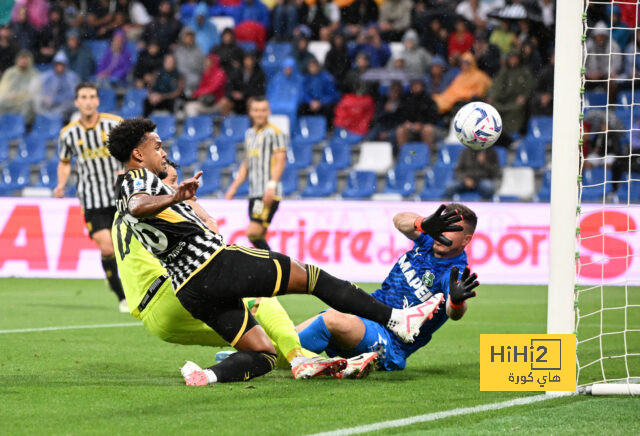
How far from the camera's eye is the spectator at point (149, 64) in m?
18.6

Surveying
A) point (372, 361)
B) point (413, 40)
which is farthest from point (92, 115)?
point (413, 40)

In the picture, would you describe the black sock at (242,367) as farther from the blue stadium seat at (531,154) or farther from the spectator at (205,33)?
the spectator at (205,33)

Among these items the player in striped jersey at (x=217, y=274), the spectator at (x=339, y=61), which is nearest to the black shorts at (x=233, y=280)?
the player in striped jersey at (x=217, y=274)

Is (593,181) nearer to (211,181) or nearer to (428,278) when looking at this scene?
(211,181)

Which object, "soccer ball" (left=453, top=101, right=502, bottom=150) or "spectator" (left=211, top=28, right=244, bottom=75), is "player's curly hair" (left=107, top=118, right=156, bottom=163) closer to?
"soccer ball" (left=453, top=101, right=502, bottom=150)

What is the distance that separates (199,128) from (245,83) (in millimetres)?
1246

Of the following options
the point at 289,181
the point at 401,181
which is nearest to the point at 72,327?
the point at 289,181

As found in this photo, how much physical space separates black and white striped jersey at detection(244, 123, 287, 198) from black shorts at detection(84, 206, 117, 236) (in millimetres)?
2509

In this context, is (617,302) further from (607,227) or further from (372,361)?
(372,361)

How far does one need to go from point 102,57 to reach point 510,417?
53.3 feet

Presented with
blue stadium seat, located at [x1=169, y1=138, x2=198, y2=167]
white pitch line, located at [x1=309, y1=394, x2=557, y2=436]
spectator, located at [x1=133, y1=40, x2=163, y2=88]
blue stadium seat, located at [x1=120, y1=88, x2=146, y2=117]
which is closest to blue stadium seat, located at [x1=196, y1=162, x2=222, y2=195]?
blue stadium seat, located at [x1=169, y1=138, x2=198, y2=167]

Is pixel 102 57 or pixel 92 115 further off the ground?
pixel 102 57

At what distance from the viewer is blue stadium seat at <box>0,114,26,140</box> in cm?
1862

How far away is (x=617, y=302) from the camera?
37.9 ft
